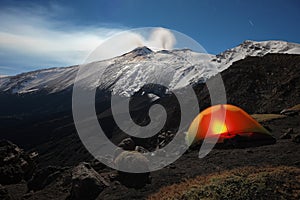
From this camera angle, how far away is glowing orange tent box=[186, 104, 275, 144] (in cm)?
1377

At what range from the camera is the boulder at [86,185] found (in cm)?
1016

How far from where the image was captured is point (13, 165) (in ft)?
50.6

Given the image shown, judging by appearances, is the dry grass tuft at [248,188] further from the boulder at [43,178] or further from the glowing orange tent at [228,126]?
the boulder at [43,178]

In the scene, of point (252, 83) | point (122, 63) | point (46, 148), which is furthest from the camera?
point (122, 63)

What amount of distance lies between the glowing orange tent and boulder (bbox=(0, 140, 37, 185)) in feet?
32.2

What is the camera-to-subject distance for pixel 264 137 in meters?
13.8

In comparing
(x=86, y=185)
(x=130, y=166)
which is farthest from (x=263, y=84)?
(x=86, y=185)

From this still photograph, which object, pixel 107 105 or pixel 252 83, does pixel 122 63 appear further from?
pixel 252 83

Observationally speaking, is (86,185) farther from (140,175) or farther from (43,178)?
(43,178)

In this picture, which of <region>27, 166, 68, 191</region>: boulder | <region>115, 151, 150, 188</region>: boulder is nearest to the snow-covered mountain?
<region>27, 166, 68, 191</region>: boulder

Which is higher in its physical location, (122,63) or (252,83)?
(122,63)

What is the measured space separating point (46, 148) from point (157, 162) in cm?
6003

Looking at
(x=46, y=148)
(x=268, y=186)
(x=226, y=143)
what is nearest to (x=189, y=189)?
(x=268, y=186)

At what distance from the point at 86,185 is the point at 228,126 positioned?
7550 mm
